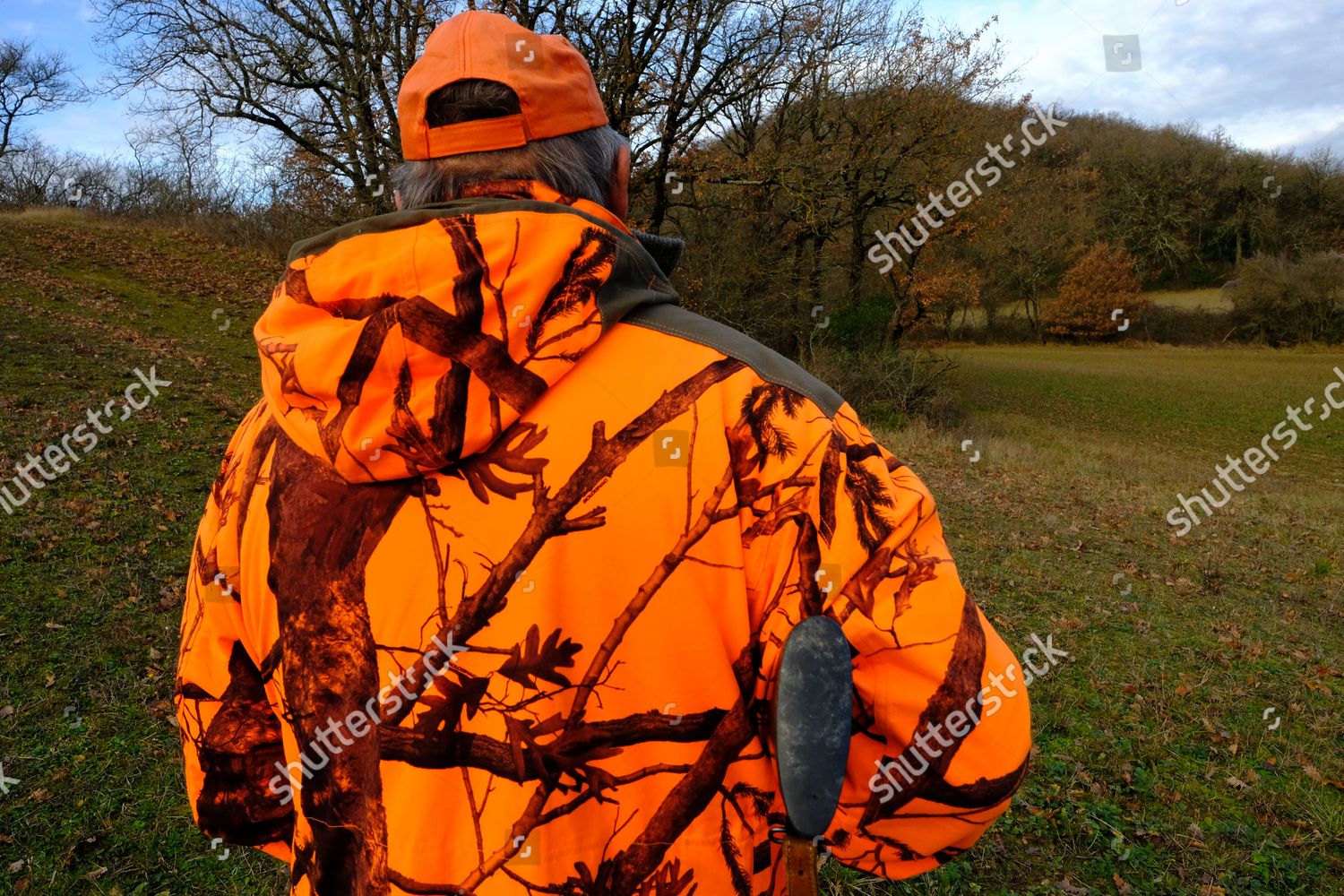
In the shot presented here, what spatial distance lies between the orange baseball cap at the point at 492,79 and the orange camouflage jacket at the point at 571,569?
0.31 ft

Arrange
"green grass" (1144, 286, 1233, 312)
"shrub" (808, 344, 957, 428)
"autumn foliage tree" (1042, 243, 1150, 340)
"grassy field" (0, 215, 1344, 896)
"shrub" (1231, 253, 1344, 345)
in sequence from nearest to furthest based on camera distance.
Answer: "grassy field" (0, 215, 1344, 896), "shrub" (808, 344, 957, 428), "shrub" (1231, 253, 1344, 345), "autumn foliage tree" (1042, 243, 1150, 340), "green grass" (1144, 286, 1233, 312)

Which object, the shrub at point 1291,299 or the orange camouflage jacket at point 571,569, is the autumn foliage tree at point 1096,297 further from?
the orange camouflage jacket at point 571,569

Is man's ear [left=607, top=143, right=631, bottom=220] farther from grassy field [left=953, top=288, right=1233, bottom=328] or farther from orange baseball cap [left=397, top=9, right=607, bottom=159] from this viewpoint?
grassy field [left=953, top=288, right=1233, bottom=328]

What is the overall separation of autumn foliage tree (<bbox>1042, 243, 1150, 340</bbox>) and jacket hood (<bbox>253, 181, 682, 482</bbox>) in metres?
46.1

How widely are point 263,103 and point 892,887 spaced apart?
1745cm

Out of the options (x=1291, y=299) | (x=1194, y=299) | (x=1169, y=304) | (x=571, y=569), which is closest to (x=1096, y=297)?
(x=1169, y=304)

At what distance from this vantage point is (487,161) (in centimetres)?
110

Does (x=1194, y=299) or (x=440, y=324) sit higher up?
(x=1194, y=299)

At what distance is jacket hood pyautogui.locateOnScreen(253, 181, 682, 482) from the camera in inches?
37.1

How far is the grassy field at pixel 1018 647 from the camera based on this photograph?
11.0 ft

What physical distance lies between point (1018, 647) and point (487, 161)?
548cm

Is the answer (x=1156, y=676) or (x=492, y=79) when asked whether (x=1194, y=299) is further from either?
(x=492, y=79)

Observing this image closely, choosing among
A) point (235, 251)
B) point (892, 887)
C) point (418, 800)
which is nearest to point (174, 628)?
point (892, 887)

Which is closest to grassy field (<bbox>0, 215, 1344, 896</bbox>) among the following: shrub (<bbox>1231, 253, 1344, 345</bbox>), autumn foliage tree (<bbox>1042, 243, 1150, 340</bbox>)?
autumn foliage tree (<bbox>1042, 243, 1150, 340</bbox>)
